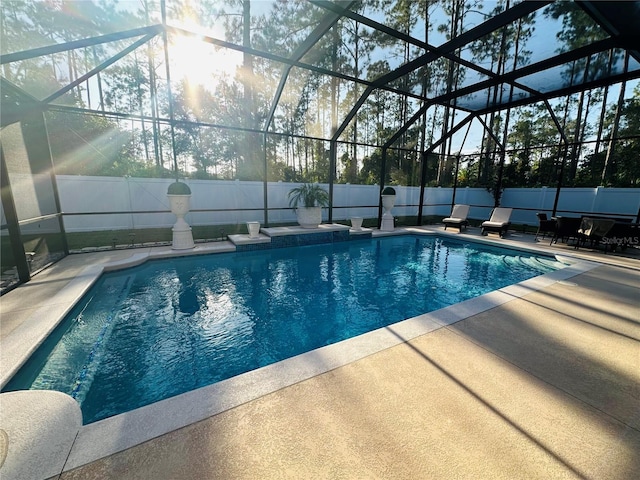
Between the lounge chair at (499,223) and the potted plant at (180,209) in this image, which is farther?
the lounge chair at (499,223)

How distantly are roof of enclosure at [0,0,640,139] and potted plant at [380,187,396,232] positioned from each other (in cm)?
273

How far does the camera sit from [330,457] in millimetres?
1349

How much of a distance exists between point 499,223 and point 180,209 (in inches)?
376

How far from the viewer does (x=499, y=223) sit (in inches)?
339

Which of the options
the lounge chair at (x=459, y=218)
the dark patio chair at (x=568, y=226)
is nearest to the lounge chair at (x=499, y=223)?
the lounge chair at (x=459, y=218)

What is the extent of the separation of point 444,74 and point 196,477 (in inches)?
368

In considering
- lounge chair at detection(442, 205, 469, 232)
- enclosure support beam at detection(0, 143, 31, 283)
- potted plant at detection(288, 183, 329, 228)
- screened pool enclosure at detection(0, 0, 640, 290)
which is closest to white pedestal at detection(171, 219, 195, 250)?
screened pool enclosure at detection(0, 0, 640, 290)

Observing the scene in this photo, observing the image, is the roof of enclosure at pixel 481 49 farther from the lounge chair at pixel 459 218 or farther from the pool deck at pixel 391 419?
the pool deck at pixel 391 419

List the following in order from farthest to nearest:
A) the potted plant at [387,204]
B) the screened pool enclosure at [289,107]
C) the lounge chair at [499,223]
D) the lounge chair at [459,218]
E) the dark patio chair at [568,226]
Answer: the lounge chair at [459,218], the potted plant at [387,204], the lounge chair at [499,223], the dark patio chair at [568,226], the screened pool enclosure at [289,107]

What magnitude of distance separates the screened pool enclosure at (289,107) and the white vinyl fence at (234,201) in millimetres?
56

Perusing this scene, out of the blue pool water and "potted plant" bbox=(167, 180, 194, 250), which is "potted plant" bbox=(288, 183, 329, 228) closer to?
the blue pool water

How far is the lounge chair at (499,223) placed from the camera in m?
8.54

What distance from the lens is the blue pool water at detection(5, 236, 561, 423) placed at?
243 centimetres

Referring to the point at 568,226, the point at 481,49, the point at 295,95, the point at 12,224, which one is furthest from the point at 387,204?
the point at 12,224
